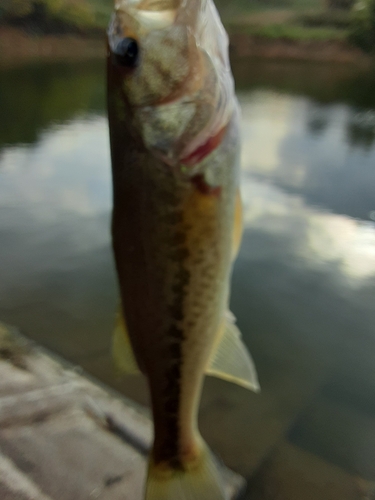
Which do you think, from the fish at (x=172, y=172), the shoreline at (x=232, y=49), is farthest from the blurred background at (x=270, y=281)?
the shoreline at (x=232, y=49)

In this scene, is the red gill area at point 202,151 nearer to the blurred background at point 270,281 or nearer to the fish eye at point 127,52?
the fish eye at point 127,52

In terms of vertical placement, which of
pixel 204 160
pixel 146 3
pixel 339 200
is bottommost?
pixel 339 200

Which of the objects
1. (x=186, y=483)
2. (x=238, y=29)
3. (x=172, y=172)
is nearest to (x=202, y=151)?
(x=172, y=172)

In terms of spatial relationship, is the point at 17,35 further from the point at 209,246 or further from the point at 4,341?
the point at 209,246

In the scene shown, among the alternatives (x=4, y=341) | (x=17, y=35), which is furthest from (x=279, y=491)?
(x=17, y=35)

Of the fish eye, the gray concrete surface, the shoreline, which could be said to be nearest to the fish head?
the fish eye

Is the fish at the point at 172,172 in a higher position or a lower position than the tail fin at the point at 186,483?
higher
